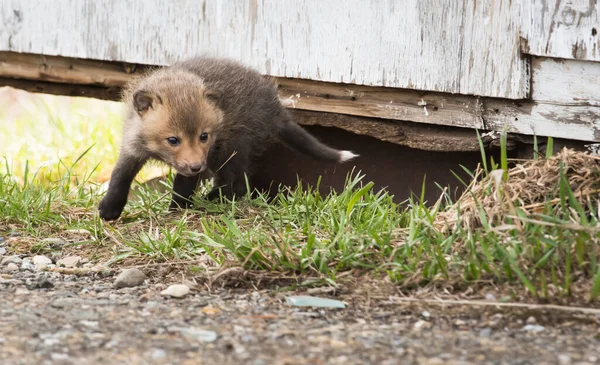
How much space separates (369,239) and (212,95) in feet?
5.28

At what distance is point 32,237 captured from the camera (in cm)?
424

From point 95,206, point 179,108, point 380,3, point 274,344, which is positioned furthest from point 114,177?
point 274,344

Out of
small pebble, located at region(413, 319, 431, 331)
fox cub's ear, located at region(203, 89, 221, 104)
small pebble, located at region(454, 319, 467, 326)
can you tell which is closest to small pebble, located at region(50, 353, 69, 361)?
small pebble, located at region(413, 319, 431, 331)

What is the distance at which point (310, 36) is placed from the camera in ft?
16.5

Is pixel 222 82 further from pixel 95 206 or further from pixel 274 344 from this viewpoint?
pixel 274 344

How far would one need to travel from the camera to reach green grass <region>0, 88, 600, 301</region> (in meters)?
2.98

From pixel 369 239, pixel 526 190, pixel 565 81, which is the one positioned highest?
pixel 565 81

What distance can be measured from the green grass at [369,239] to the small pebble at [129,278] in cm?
26

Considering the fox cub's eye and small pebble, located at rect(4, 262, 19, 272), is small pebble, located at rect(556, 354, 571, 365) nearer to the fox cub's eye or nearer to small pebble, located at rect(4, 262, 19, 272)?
small pebble, located at rect(4, 262, 19, 272)

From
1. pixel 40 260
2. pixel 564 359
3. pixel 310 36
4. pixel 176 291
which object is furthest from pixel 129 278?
pixel 310 36

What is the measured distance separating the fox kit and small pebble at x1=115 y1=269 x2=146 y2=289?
3.49ft

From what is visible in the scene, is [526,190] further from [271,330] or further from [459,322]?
[271,330]

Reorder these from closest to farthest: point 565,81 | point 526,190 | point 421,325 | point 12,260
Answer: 1. point 421,325
2. point 526,190
3. point 12,260
4. point 565,81

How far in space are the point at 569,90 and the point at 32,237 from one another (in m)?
3.01
